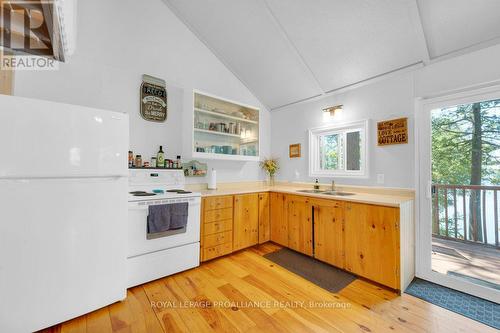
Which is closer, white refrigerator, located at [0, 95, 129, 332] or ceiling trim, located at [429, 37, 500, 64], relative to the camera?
white refrigerator, located at [0, 95, 129, 332]

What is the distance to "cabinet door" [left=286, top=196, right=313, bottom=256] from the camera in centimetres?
262

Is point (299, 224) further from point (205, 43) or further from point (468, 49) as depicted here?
point (205, 43)

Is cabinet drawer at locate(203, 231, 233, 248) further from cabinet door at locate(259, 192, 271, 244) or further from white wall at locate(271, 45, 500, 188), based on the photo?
white wall at locate(271, 45, 500, 188)

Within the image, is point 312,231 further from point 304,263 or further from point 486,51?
point 486,51

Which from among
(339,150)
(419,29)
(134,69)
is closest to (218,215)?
(339,150)

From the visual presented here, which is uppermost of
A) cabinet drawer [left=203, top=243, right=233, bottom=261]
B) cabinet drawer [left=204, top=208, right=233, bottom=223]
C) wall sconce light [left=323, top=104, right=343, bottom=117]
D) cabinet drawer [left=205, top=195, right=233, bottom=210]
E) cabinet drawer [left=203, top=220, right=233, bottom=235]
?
wall sconce light [left=323, top=104, right=343, bottom=117]

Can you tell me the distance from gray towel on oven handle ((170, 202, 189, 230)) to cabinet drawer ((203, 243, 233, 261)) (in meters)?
0.49

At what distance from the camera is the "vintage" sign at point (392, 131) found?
232 cm

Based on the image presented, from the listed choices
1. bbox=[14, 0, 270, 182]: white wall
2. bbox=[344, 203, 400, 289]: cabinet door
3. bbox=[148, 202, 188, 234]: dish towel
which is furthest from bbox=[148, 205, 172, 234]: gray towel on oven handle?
bbox=[344, 203, 400, 289]: cabinet door

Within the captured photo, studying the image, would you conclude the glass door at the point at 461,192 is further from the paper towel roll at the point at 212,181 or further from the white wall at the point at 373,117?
the paper towel roll at the point at 212,181

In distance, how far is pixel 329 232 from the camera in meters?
2.41

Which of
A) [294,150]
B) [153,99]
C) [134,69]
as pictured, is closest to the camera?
[134,69]

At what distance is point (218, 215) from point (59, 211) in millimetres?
1493

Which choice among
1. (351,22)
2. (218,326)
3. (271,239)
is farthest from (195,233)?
(351,22)
